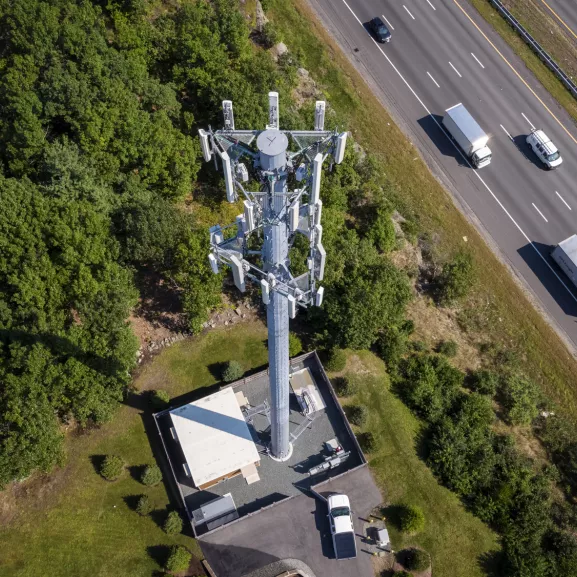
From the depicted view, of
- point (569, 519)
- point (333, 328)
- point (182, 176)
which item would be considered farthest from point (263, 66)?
point (569, 519)

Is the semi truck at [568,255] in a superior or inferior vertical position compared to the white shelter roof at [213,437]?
superior

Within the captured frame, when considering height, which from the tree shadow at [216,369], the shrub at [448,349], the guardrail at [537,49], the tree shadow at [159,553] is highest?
the guardrail at [537,49]

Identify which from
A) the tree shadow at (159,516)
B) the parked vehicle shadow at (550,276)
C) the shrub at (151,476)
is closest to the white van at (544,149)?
the parked vehicle shadow at (550,276)

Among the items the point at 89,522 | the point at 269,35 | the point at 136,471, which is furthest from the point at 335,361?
the point at 269,35

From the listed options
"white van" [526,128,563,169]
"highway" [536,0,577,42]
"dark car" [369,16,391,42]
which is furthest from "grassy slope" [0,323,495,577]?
"highway" [536,0,577,42]

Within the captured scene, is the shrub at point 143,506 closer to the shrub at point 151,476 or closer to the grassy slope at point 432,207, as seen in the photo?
the shrub at point 151,476

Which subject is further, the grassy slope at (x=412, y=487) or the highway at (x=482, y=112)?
the highway at (x=482, y=112)
